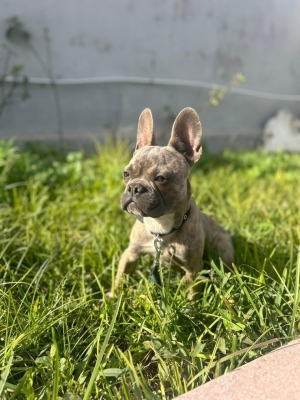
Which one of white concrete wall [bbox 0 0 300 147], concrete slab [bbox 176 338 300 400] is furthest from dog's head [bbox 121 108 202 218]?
white concrete wall [bbox 0 0 300 147]

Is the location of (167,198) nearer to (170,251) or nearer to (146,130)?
(170,251)

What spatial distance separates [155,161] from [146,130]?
1.23 ft

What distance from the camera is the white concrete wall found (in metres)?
5.07

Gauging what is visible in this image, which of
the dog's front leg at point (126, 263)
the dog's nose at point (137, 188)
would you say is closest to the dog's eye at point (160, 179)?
the dog's nose at point (137, 188)

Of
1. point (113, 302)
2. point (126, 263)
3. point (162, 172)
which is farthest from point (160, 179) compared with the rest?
point (113, 302)

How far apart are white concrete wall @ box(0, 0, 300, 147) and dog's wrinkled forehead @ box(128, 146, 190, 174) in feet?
11.5

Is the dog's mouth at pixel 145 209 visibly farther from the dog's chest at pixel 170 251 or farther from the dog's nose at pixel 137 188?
the dog's chest at pixel 170 251

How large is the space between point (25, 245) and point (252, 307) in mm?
1816

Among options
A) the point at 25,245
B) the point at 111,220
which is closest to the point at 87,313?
the point at 25,245

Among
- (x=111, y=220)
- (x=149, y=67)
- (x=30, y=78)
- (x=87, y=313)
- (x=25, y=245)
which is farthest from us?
(x=149, y=67)

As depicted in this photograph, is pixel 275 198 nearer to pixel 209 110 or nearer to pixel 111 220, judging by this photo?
pixel 111 220

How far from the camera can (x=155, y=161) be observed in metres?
2.15

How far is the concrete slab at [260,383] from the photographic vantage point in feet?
5.03

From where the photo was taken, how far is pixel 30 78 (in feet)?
16.6
